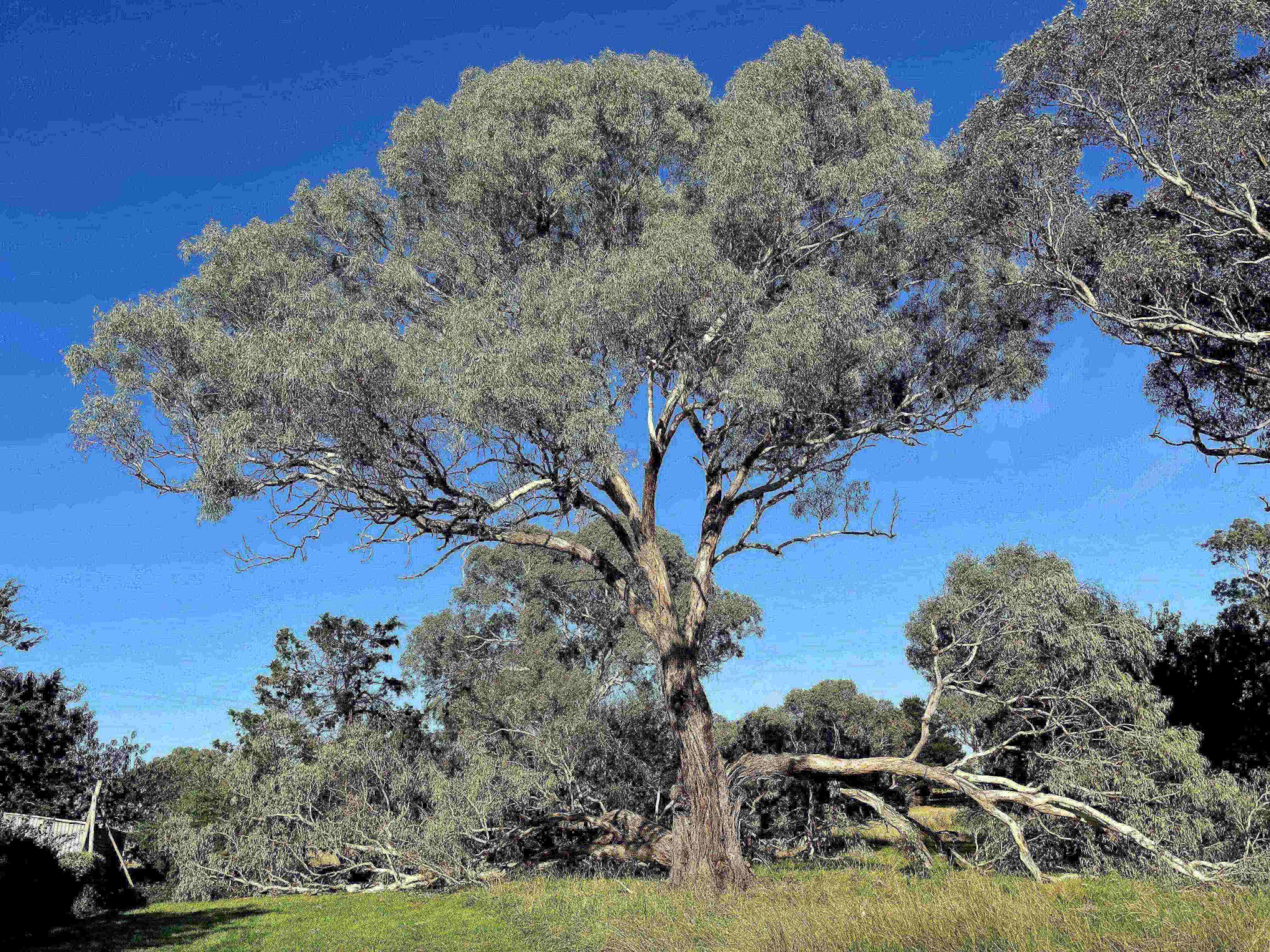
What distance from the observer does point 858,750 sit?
24.7 meters

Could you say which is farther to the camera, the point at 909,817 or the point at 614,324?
the point at 909,817

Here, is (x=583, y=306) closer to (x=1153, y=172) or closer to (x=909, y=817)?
(x=1153, y=172)

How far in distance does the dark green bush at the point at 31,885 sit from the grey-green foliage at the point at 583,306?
1038 centimetres

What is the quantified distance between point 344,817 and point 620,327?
37.3 ft

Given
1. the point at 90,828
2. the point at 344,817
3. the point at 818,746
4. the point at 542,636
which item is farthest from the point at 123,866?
the point at 818,746

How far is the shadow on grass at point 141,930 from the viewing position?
11617 millimetres

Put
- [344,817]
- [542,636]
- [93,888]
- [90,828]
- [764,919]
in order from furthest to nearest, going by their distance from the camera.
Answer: [542,636]
[90,828]
[93,888]
[344,817]
[764,919]

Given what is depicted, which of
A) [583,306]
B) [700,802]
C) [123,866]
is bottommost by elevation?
[123,866]

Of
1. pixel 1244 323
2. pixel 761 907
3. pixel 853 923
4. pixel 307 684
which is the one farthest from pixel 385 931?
pixel 307 684

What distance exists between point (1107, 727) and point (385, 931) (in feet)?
35.6

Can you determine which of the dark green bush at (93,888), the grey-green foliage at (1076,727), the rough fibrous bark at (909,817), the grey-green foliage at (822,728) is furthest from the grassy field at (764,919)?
the grey-green foliage at (822,728)

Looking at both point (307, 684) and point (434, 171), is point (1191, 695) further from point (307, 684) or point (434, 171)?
point (307, 684)

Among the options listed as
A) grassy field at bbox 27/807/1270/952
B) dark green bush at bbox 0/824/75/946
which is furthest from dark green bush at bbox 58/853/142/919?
grassy field at bbox 27/807/1270/952

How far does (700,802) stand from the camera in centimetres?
1205
